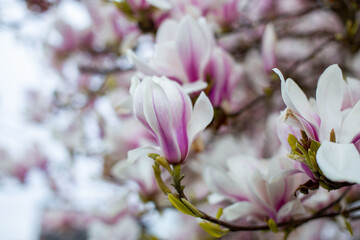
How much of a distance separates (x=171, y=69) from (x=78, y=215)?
72.5 inches

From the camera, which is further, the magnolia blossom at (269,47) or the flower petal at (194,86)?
the magnolia blossom at (269,47)

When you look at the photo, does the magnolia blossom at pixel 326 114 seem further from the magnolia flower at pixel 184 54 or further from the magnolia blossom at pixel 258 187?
the magnolia flower at pixel 184 54

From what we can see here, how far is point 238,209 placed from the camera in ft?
1.43

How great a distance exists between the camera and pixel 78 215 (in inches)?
83.2

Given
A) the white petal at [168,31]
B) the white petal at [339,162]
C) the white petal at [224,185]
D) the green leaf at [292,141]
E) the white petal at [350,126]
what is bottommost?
the white petal at [339,162]

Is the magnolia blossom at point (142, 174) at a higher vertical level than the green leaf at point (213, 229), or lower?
higher

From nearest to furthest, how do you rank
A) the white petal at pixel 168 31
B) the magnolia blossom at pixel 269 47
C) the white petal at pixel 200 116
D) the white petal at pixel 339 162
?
1. the white petal at pixel 339 162
2. the white petal at pixel 200 116
3. the white petal at pixel 168 31
4. the magnolia blossom at pixel 269 47

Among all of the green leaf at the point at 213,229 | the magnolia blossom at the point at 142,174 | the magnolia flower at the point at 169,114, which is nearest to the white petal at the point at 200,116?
the magnolia flower at the point at 169,114

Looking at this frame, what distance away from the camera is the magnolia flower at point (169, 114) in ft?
1.22

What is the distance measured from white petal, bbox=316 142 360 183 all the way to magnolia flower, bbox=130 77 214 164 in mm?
138

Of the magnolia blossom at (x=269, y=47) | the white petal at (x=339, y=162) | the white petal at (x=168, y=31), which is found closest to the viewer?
the white petal at (x=339, y=162)

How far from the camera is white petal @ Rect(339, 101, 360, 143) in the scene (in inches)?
12.6

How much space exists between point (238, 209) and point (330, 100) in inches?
7.0

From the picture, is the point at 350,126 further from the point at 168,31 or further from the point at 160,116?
the point at 168,31
